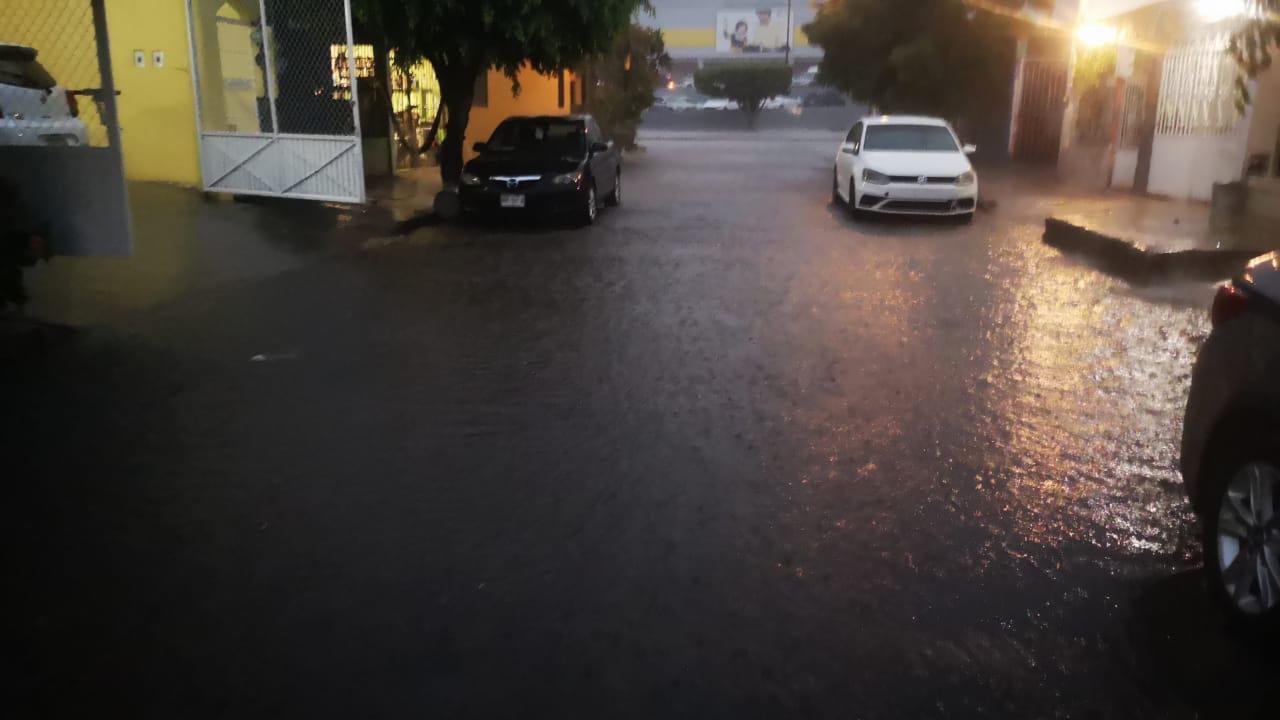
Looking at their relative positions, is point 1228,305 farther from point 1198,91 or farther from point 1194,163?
point 1198,91

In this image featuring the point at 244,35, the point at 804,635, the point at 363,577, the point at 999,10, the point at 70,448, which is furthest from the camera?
the point at 999,10

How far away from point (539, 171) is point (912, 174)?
18.0ft

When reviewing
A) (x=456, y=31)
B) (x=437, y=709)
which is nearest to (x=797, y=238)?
(x=456, y=31)

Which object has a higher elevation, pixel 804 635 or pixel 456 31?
pixel 456 31

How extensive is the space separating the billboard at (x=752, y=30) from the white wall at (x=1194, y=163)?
2367 inches

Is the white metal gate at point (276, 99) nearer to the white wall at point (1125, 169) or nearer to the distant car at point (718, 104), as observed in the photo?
the white wall at point (1125, 169)

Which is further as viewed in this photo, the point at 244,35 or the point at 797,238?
the point at 244,35

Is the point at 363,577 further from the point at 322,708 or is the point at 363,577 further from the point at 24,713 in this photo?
the point at 24,713

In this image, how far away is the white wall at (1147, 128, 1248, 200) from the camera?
17.4 m

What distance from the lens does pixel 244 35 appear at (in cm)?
1936

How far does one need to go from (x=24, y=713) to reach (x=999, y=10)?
29.7 m

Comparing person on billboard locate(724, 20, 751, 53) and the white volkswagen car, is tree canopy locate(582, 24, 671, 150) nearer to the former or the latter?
the white volkswagen car

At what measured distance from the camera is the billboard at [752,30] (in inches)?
3041

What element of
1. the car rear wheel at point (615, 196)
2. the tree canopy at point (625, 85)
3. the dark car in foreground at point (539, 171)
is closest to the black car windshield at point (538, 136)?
the dark car in foreground at point (539, 171)
